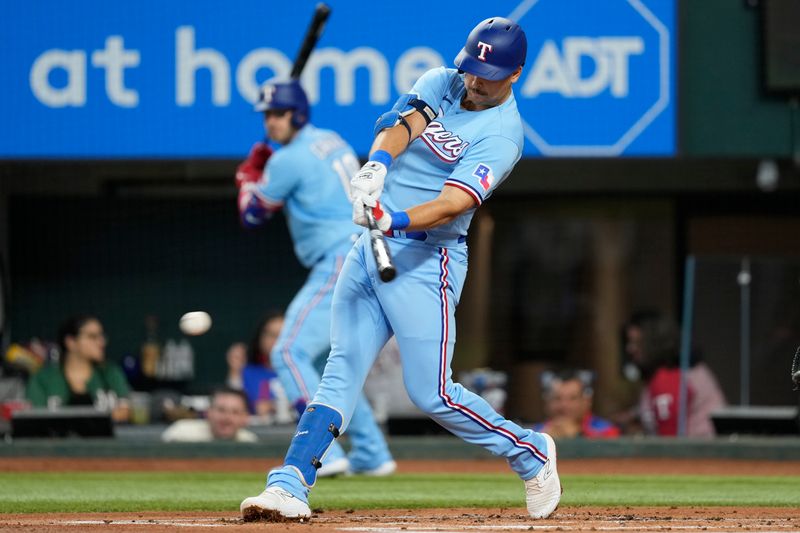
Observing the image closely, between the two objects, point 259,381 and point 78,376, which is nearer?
point 78,376

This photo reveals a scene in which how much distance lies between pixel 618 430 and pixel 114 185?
222 inches

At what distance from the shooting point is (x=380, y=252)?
195 inches

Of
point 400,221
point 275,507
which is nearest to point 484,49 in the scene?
point 400,221

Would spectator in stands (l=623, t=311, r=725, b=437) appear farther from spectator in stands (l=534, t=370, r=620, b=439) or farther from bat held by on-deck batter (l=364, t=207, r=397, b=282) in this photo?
bat held by on-deck batter (l=364, t=207, r=397, b=282)

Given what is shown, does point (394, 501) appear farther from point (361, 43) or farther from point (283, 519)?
point (361, 43)

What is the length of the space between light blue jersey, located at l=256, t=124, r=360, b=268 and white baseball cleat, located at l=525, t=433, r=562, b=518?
2.71m

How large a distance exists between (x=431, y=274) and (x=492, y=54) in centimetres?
83

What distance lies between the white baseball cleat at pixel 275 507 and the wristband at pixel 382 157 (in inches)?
47.7

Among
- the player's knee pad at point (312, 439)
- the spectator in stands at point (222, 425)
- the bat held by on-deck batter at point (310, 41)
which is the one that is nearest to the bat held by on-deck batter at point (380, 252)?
the player's knee pad at point (312, 439)

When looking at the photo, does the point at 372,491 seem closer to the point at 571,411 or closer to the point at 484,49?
the point at 484,49

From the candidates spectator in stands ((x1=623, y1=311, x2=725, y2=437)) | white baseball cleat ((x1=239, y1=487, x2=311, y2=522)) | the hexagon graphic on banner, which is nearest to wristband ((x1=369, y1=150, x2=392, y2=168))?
white baseball cleat ((x1=239, y1=487, x2=311, y2=522))

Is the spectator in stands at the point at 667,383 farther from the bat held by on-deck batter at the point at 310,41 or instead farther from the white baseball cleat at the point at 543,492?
the white baseball cleat at the point at 543,492

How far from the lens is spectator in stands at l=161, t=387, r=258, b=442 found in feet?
32.9

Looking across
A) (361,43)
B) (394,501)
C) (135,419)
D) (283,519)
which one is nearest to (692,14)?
(361,43)
